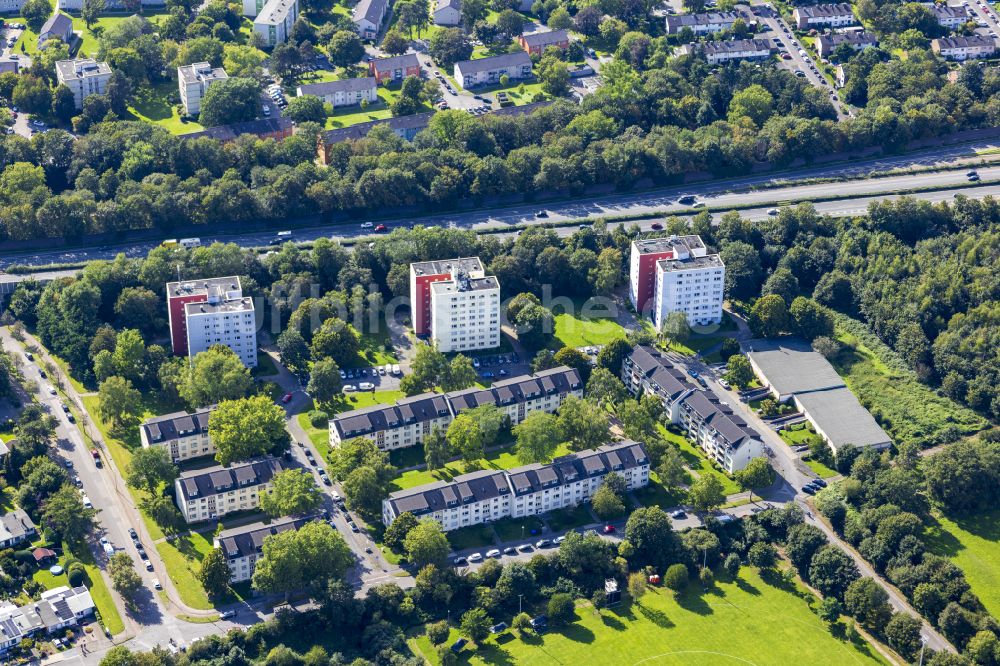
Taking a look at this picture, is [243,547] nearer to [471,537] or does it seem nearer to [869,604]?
[471,537]

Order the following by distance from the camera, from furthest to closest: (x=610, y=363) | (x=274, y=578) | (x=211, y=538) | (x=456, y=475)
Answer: (x=610, y=363), (x=456, y=475), (x=211, y=538), (x=274, y=578)

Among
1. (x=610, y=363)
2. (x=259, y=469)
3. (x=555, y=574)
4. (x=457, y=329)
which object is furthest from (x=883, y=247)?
(x=259, y=469)

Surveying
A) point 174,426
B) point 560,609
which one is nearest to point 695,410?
point 560,609

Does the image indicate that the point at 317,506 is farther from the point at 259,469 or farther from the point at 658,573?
the point at 658,573

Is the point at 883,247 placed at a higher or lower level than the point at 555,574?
higher

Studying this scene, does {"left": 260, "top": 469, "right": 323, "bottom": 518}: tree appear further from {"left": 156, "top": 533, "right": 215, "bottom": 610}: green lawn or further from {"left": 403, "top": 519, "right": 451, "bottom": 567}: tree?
{"left": 403, "top": 519, "right": 451, "bottom": 567}: tree

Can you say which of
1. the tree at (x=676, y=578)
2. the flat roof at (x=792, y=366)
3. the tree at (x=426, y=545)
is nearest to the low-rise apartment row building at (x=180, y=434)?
the tree at (x=426, y=545)
